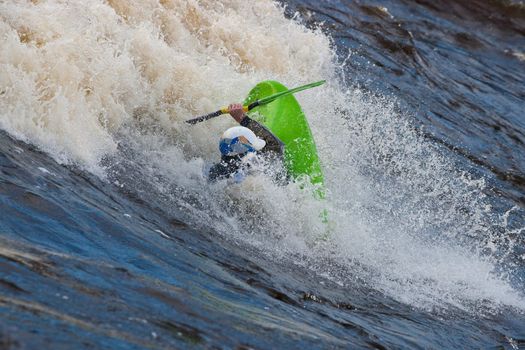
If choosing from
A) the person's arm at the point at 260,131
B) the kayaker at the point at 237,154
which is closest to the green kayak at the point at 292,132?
the person's arm at the point at 260,131

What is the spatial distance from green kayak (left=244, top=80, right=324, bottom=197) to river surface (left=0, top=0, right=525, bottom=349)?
0.97ft

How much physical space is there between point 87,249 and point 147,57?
13.4 feet

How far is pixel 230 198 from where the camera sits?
718 centimetres

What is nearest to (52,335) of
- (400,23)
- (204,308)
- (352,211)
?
(204,308)

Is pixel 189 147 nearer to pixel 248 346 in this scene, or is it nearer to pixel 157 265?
pixel 157 265

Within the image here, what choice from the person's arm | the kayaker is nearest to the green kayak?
the person's arm

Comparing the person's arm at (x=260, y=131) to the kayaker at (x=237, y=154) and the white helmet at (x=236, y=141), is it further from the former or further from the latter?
the white helmet at (x=236, y=141)

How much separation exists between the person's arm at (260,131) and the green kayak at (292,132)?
25 centimetres

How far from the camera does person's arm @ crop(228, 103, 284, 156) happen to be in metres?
7.40

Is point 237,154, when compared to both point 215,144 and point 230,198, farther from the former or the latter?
point 215,144

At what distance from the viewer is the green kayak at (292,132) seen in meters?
7.67

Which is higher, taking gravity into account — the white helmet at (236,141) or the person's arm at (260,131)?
the person's arm at (260,131)

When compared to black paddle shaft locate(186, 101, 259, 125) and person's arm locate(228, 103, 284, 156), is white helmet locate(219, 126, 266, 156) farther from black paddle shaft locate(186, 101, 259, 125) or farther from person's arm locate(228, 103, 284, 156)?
black paddle shaft locate(186, 101, 259, 125)

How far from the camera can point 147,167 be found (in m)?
7.17
